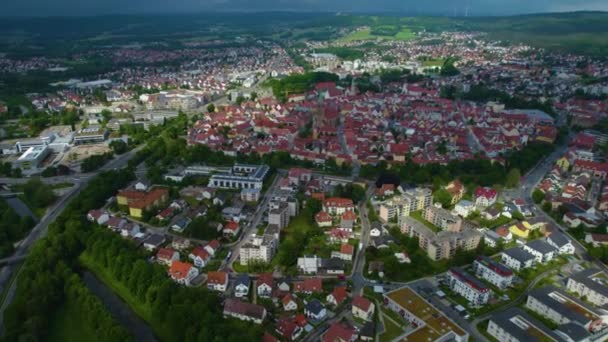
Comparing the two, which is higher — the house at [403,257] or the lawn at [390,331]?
the house at [403,257]

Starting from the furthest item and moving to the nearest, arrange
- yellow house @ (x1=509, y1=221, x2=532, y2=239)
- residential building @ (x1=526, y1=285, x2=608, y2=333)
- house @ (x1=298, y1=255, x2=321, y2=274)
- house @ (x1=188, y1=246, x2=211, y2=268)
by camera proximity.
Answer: yellow house @ (x1=509, y1=221, x2=532, y2=239) → house @ (x1=188, y1=246, x2=211, y2=268) → house @ (x1=298, y1=255, x2=321, y2=274) → residential building @ (x1=526, y1=285, x2=608, y2=333)

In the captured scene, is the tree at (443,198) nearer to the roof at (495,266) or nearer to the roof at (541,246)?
the roof at (541,246)

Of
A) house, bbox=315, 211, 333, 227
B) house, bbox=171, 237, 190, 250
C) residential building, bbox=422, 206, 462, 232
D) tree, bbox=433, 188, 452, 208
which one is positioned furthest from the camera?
tree, bbox=433, 188, 452, 208

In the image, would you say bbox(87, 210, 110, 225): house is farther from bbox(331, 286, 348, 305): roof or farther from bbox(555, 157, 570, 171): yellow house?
bbox(555, 157, 570, 171): yellow house

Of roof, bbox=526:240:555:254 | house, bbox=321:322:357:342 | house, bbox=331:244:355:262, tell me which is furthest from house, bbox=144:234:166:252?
roof, bbox=526:240:555:254

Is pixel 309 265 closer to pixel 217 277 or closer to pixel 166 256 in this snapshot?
pixel 217 277

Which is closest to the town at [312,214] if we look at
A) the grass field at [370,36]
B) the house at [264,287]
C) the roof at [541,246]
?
the house at [264,287]

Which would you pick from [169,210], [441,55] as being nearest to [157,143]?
[169,210]
